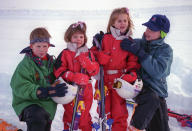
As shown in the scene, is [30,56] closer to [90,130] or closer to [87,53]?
[87,53]

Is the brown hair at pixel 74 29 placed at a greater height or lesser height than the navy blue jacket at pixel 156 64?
greater

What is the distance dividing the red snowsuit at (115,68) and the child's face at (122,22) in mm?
118

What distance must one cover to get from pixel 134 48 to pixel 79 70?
67cm

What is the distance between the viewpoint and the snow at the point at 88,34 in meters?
3.69

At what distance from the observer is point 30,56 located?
222 centimetres

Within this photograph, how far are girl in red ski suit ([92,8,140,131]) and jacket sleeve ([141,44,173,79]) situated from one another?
178 mm

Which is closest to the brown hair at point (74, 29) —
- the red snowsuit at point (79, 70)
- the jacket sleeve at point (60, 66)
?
the red snowsuit at point (79, 70)

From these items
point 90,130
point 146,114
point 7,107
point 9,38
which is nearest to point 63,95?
point 90,130

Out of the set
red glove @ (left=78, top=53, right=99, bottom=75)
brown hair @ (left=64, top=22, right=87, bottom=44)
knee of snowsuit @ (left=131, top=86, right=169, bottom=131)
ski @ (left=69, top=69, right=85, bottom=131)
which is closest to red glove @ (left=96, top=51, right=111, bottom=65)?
red glove @ (left=78, top=53, right=99, bottom=75)

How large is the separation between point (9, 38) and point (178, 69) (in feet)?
16.5

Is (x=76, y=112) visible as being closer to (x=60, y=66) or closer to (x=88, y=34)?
(x=60, y=66)

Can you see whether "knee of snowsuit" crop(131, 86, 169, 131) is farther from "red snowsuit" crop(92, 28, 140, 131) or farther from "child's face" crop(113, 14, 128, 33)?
"child's face" crop(113, 14, 128, 33)

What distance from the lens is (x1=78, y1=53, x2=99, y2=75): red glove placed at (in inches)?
87.2

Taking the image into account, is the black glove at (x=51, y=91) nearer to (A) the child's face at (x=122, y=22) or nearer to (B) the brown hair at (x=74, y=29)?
(B) the brown hair at (x=74, y=29)
